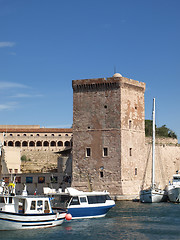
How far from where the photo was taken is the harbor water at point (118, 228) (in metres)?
25.7

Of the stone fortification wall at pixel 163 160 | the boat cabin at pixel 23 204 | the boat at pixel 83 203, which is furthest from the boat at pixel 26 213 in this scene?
the stone fortification wall at pixel 163 160

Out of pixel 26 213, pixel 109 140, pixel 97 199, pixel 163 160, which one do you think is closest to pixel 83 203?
pixel 97 199

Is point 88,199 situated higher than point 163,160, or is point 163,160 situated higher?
point 163,160

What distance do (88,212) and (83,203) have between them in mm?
683

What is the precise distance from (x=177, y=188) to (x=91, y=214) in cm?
1325

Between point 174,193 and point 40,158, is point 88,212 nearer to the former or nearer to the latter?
point 174,193

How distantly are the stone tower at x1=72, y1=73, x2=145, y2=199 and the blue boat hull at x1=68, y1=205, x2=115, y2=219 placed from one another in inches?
425

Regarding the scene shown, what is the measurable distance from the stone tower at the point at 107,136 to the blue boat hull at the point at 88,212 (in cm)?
1079

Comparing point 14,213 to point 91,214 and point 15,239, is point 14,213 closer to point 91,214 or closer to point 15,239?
point 15,239

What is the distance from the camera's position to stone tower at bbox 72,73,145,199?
146 feet


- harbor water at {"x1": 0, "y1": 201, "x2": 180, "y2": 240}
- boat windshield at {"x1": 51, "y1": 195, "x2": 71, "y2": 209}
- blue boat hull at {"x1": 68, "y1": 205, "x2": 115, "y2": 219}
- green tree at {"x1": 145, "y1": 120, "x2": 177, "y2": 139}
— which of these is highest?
green tree at {"x1": 145, "y1": 120, "x2": 177, "y2": 139}

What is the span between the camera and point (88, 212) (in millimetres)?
31859

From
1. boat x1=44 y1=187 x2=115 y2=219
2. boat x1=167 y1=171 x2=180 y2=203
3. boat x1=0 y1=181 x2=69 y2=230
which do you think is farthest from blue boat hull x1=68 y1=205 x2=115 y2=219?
boat x1=167 y1=171 x2=180 y2=203

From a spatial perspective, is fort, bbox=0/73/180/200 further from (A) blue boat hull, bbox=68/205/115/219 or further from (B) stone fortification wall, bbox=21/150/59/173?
(B) stone fortification wall, bbox=21/150/59/173
